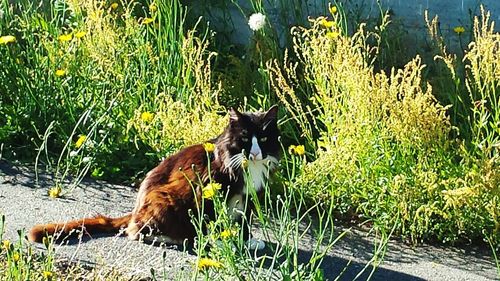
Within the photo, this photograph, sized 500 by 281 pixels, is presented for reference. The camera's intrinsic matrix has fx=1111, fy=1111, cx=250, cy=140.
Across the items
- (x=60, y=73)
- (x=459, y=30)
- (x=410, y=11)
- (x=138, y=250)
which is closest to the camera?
(x=138, y=250)

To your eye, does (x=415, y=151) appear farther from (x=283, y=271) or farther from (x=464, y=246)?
(x=283, y=271)

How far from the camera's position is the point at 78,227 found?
221 inches

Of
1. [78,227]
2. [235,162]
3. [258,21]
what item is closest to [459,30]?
[258,21]

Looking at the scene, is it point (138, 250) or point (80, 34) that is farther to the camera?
point (80, 34)

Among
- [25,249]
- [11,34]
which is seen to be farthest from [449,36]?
[25,249]

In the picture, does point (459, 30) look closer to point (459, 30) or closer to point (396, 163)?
point (459, 30)

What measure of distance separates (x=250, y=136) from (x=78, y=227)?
98 centimetres

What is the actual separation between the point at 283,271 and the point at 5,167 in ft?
9.91

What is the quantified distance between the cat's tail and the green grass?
0.26 metres

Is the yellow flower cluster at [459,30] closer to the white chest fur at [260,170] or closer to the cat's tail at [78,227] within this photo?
the white chest fur at [260,170]

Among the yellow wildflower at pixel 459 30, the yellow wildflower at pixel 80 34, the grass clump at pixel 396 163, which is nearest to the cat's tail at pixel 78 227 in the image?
the grass clump at pixel 396 163

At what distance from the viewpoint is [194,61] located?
6934mm

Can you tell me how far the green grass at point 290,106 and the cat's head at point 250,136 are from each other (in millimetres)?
190

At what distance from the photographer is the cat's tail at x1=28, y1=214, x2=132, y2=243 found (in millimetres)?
5469
